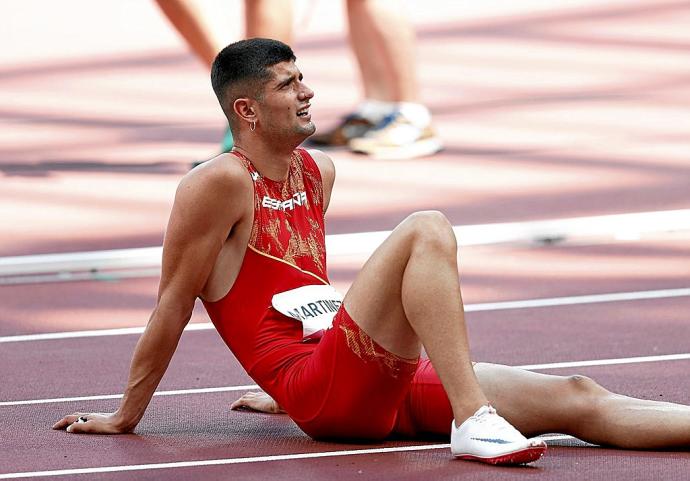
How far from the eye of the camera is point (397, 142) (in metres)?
8.68

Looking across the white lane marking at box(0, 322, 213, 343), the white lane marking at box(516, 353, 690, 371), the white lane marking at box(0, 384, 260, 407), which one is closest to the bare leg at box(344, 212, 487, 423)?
the white lane marking at box(0, 384, 260, 407)

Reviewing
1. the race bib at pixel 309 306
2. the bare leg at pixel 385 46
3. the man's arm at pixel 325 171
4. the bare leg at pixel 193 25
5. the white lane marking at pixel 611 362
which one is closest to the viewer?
the race bib at pixel 309 306

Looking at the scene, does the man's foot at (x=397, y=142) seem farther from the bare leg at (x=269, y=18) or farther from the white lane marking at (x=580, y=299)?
the white lane marking at (x=580, y=299)

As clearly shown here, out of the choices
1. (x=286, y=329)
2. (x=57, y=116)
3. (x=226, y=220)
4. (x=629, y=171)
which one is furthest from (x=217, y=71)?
(x=57, y=116)

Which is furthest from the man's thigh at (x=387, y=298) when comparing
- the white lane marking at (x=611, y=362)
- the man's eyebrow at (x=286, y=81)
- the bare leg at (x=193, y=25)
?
the bare leg at (x=193, y=25)

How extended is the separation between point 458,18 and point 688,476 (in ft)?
31.5

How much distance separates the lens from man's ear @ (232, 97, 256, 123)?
14.0 ft

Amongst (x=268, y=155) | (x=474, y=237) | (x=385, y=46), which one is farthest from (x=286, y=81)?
(x=385, y=46)

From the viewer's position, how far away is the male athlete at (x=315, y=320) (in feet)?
12.8

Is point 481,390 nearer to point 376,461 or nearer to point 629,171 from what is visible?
point 376,461

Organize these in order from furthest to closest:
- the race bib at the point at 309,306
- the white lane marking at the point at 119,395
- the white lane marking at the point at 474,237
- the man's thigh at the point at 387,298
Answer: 1. the white lane marking at the point at 474,237
2. the white lane marking at the point at 119,395
3. the race bib at the point at 309,306
4. the man's thigh at the point at 387,298

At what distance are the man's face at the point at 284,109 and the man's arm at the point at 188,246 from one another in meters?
0.16

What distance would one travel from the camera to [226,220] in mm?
4168

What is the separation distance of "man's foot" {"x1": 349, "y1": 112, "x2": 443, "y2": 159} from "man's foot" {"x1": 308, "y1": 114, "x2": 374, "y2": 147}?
153 mm
